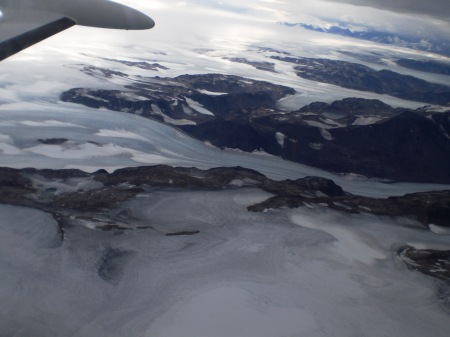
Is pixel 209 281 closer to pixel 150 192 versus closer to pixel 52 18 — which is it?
pixel 150 192

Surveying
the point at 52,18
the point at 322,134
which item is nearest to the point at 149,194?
the point at 52,18

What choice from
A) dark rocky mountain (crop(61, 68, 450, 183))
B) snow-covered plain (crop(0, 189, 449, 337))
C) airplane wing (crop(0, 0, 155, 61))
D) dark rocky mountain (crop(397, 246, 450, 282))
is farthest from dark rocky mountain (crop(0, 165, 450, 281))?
dark rocky mountain (crop(61, 68, 450, 183))

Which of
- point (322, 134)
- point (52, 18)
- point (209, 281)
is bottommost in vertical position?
point (322, 134)

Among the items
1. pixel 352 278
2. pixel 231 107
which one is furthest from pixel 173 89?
pixel 352 278

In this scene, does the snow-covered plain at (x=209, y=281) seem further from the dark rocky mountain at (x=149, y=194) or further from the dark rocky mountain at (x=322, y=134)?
the dark rocky mountain at (x=322, y=134)

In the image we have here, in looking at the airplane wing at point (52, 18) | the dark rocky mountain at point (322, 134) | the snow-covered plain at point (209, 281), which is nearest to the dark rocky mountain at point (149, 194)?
the snow-covered plain at point (209, 281)

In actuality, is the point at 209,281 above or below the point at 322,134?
above

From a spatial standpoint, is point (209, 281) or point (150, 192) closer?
point (209, 281)

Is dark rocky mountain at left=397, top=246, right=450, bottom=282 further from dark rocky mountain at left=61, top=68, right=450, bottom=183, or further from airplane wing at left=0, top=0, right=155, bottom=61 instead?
dark rocky mountain at left=61, top=68, right=450, bottom=183
